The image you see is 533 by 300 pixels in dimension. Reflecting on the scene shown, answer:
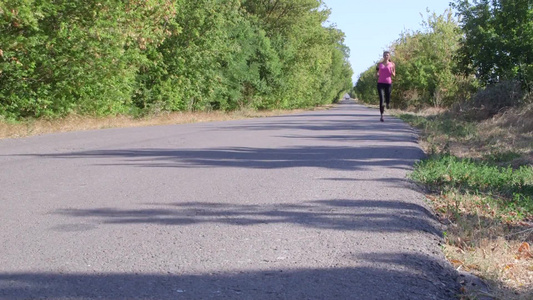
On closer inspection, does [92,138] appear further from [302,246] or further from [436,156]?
[302,246]

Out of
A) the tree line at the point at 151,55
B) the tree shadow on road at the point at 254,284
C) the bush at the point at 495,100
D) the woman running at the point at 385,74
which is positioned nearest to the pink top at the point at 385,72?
the woman running at the point at 385,74

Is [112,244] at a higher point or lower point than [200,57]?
lower

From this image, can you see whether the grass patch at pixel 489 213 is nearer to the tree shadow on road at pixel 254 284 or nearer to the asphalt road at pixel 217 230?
the asphalt road at pixel 217 230

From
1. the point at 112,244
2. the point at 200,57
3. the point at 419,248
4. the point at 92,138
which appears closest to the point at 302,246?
the point at 419,248

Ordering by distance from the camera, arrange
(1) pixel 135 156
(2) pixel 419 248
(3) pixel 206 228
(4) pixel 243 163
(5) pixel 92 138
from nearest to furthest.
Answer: (2) pixel 419 248
(3) pixel 206 228
(4) pixel 243 163
(1) pixel 135 156
(5) pixel 92 138

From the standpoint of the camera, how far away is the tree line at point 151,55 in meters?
18.7

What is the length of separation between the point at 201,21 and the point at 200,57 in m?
1.84

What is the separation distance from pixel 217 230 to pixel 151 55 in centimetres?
2558

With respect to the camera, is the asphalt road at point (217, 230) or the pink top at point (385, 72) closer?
the asphalt road at point (217, 230)

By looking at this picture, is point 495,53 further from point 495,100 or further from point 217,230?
point 217,230

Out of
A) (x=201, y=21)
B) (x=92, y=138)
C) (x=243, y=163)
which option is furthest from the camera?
(x=201, y=21)

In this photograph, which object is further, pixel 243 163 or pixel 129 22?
pixel 129 22

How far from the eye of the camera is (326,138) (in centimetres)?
1306

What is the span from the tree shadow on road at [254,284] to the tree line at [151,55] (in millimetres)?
14998
